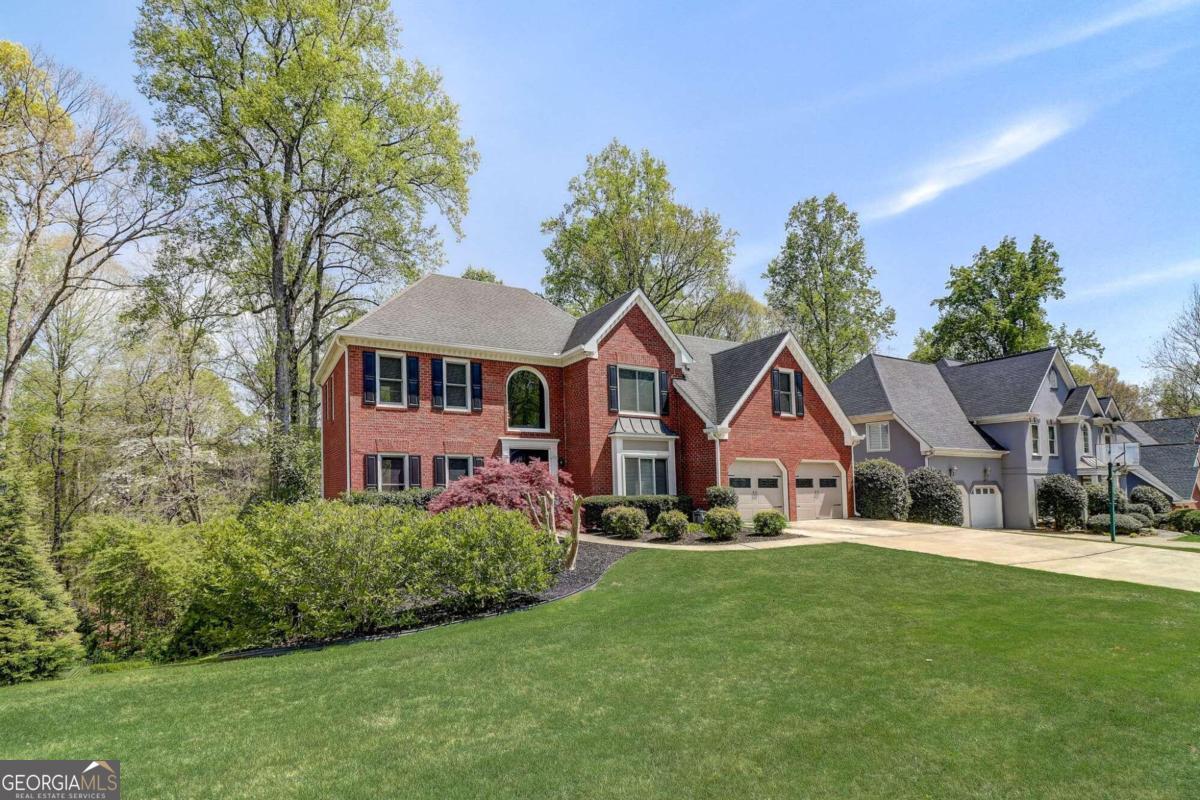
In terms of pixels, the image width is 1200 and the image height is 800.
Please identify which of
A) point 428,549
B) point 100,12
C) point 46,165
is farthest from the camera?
point 46,165

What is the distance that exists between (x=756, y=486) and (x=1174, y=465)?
97.6 ft

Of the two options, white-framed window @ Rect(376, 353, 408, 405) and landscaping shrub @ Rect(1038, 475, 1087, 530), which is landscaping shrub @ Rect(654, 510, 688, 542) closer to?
white-framed window @ Rect(376, 353, 408, 405)

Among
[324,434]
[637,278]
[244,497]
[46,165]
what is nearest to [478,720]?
[324,434]

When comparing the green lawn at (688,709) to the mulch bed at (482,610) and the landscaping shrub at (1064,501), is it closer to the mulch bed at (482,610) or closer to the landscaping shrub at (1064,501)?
the mulch bed at (482,610)

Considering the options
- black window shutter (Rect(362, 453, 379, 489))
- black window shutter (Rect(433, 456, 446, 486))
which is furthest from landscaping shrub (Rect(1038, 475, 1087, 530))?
black window shutter (Rect(362, 453, 379, 489))

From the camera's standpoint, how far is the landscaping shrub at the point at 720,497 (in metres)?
19.5

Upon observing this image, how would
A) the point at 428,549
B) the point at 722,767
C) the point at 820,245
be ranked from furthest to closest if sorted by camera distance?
1. the point at 820,245
2. the point at 428,549
3. the point at 722,767

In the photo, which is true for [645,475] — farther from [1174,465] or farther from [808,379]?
[1174,465]

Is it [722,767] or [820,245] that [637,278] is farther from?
[722,767]

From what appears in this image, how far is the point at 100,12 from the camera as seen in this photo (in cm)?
1550

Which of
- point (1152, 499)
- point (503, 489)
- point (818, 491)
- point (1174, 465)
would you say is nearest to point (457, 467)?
point (503, 489)

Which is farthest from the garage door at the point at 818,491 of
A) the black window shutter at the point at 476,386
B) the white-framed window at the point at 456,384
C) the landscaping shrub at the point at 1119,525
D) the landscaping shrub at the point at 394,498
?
the landscaping shrub at the point at 394,498

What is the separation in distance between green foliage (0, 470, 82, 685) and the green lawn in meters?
1.59

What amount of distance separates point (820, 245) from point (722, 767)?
38338mm
